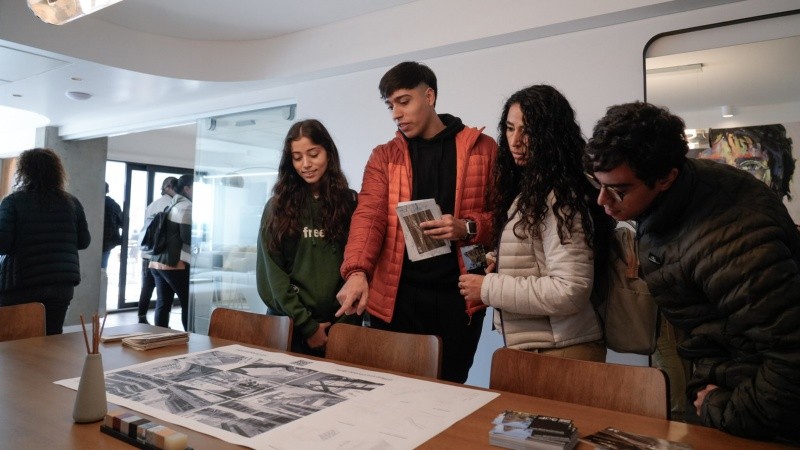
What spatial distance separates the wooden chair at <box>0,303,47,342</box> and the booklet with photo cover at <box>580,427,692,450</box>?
202 centimetres

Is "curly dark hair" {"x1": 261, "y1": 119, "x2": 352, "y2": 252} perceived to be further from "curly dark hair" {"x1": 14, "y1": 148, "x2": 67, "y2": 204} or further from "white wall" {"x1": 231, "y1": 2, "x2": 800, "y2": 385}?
"curly dark hair" {"x1": 14, "y1": 148, "x2": 67, "y2": 204}

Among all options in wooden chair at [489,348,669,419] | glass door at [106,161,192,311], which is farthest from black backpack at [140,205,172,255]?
wooden chair at [489,348,669,419]

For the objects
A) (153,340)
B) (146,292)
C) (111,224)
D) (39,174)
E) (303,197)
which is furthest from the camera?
(111,224)

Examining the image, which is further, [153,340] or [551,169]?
[153,340]

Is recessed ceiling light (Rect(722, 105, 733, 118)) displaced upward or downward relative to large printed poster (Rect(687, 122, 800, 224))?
upward

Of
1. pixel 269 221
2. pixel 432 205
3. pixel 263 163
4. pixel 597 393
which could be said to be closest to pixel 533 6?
pixel 432 205

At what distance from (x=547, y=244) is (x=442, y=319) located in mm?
523

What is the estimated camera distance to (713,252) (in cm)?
100

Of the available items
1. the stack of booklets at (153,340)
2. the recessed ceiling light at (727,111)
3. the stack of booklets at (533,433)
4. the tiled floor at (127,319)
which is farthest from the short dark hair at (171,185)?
the stack of booklets at (533,433)

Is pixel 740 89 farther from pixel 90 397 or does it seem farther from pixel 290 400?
pixel 90 397

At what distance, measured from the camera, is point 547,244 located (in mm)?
1470

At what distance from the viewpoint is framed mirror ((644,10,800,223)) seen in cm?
236

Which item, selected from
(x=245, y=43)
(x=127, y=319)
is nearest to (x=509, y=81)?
(x=245, y=43)

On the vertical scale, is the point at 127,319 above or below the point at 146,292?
below
